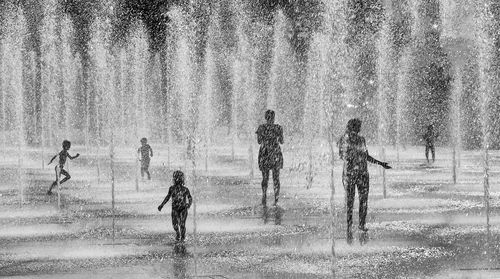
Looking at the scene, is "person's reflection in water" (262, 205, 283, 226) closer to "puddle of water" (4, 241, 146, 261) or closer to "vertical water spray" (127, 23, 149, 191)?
"puddle of water" (4, 241, 146, 261)

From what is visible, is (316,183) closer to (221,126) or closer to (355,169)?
(355,169)

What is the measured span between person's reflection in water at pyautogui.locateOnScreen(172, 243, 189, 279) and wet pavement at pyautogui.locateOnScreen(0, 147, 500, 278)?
11 millimetres

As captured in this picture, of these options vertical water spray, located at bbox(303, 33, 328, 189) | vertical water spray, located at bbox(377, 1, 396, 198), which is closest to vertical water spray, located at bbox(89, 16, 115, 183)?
vertical water spray, located at bbox(303, 33, 328, 189)

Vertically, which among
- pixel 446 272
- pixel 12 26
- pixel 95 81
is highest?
pixel 12 26

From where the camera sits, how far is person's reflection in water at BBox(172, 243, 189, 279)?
8328 mm

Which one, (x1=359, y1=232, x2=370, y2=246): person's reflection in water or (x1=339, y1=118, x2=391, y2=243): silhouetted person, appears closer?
(x1=359, y1=232, x2=370, y2=246): person's reflection in water

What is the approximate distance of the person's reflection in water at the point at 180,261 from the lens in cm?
833

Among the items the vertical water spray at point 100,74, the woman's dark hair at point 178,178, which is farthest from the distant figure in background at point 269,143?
the vertical water spray at point 100,74

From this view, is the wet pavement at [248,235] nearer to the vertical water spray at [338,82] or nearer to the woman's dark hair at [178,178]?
the woman's dark hair at [178,178]

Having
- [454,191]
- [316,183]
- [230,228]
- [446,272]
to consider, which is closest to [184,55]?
[316,183]

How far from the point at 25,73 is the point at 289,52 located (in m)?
19.3

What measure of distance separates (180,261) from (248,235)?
2.12m

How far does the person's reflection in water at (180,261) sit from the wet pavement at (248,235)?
11 millimetres

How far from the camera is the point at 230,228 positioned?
11.9 m
